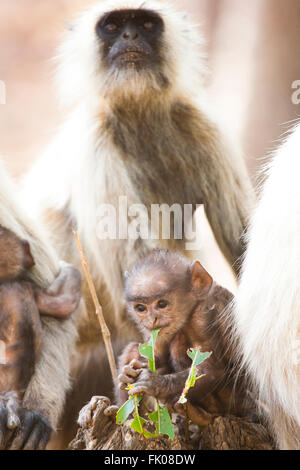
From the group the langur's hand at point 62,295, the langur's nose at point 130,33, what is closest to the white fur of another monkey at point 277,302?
the langur's hand at point 62,295

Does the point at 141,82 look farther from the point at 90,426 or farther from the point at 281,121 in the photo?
the point at 90,426

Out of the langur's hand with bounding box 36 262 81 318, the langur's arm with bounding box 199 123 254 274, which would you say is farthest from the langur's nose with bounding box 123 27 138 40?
the langur's hand with bounding box 36 262 81 318

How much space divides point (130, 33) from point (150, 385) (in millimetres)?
982

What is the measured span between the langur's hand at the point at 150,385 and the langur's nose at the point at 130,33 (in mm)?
938

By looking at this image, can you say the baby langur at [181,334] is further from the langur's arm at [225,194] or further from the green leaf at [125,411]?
the langur's arm at [225,194]

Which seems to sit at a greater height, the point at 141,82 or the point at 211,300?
the point at 141,82

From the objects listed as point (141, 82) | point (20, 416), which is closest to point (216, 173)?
point (141, 82)

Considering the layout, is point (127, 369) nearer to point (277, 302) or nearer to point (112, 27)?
point (277, 302)

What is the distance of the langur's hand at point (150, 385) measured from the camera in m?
1.56

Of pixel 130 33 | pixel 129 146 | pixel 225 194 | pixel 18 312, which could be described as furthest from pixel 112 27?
pixel 18 312
